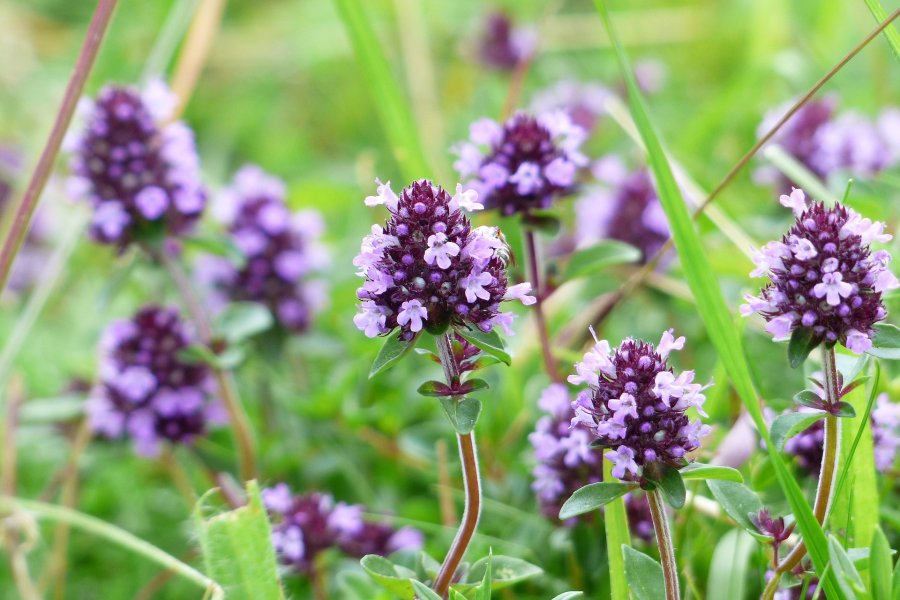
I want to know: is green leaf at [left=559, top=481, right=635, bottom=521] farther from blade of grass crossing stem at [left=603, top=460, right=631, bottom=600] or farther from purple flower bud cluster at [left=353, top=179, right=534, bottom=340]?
purple flower bud cluster at [left=353, top=179, right=534, bottom=340]

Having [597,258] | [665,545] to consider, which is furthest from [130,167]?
[665,545]

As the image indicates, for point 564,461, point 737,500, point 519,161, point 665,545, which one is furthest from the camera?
point 519,161

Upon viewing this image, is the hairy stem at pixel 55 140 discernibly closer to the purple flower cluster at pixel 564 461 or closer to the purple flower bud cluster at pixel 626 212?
the purple flower cluster at pixel 564 461

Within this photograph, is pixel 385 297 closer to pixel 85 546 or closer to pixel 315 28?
pixel 85 546

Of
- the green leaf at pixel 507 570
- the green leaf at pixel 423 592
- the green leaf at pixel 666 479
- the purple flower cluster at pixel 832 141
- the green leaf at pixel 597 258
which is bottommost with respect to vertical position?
the green leaf at pixel 423 592

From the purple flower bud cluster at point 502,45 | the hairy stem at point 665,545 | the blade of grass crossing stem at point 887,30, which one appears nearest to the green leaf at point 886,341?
the hairy stem at point 665,545

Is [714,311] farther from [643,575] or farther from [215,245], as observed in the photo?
[215,245]

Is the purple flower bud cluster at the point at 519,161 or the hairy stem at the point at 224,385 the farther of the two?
the hairy stem at the point at 224,385
